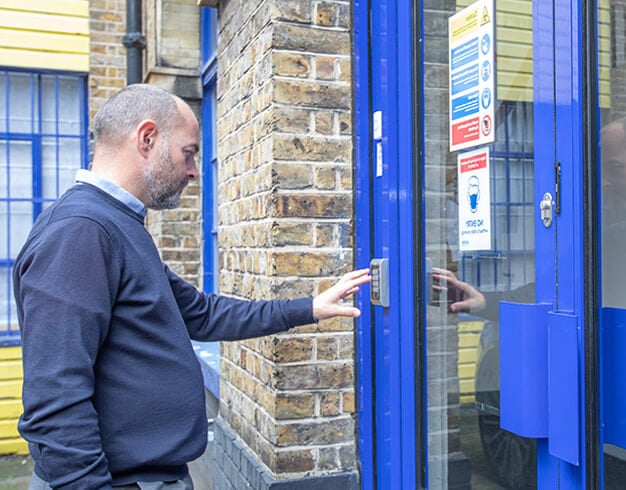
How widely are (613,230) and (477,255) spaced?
1.84 ft

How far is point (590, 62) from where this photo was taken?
1611mm

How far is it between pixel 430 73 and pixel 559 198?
866mm

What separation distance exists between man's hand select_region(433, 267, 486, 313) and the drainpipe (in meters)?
4.67

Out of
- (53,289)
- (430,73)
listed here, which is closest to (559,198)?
(430,73)

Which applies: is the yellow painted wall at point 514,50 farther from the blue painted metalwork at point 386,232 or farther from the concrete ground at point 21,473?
the concrete ground at point 21,473

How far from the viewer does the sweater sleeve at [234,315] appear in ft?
7.85

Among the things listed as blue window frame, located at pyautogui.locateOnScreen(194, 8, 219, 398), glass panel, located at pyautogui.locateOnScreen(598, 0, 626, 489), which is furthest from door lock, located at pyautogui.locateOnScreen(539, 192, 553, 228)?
blue window frame, located at pyautogui.locateOnScreen(194, 8, 219, 398)

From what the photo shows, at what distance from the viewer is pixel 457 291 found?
224 cm

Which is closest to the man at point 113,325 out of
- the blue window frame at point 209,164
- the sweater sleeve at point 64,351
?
the sweater sleeve at point 64,351

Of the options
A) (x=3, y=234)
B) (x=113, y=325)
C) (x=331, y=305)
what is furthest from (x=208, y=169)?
(x=113, y=325)

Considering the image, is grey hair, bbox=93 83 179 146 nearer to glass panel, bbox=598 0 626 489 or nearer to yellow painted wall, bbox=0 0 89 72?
glass panel, bbox=598 0 626 489

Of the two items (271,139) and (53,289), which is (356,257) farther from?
(53,289)

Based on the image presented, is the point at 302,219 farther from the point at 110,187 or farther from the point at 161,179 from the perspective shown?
the point at 110,187

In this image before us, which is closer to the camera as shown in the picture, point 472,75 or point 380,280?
point 472,75
